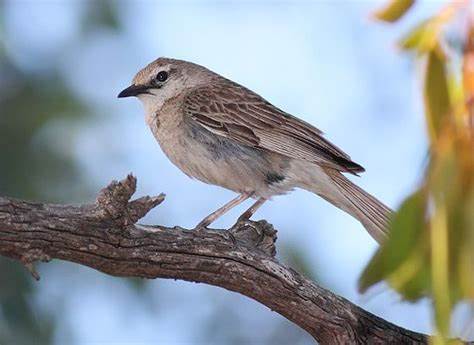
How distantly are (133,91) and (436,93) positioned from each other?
6090mm

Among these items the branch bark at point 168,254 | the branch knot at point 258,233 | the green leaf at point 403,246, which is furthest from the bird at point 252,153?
the green leaf at point 403,246

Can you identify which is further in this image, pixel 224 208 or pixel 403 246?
pixel 224 208

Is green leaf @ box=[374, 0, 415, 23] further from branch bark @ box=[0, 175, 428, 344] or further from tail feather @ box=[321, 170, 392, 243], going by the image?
tail feather @ box=[321, 170, 392, 243]

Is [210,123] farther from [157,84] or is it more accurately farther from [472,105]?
[472,105]

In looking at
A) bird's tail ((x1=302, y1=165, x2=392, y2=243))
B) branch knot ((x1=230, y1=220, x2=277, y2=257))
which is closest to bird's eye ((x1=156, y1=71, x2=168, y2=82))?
bird's tail ((x1=302, y1=165, x2=392, y2=243))

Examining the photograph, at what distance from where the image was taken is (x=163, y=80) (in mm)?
7789

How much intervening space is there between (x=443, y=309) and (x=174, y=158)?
5376 millimetres

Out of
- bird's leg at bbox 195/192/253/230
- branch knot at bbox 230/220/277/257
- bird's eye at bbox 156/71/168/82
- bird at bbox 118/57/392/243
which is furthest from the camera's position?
bird's eye at bbox 156/71/168/82

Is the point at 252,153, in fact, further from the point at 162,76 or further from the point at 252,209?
the point at 162,76

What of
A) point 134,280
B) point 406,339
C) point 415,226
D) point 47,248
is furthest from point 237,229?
point 415,226

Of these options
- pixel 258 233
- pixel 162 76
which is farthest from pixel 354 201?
pixel 162 76

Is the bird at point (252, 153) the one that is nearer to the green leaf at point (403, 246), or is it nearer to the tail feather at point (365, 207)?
the tail feather at point (365, 207)

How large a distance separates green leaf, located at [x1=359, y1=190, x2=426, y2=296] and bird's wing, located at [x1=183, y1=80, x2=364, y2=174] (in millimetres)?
4826

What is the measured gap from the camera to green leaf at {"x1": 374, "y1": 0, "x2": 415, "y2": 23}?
5.48ft
